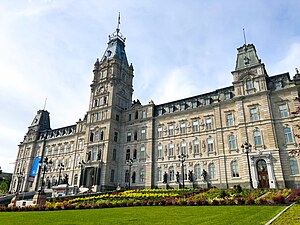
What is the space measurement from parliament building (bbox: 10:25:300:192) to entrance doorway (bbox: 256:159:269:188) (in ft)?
0.12

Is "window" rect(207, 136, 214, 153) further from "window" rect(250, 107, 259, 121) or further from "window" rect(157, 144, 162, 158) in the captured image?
"window" rect(157, 144, 162, 158)

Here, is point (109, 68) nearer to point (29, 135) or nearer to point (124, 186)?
point (124, 186)

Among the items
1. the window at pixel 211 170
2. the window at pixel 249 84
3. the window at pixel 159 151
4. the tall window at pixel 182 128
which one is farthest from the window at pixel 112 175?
the window at pixel 249 84

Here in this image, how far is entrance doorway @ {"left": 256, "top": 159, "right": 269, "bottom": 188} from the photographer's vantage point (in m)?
32.2

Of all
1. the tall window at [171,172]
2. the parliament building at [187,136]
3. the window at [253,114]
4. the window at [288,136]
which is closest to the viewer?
the window at [288,136]

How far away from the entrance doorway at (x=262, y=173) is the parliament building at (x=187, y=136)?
1.5 inches

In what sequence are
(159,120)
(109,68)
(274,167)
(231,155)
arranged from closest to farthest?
(274,167) < (231,155) < (159,120) < (109,68)

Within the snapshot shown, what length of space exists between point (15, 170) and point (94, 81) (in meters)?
38.3

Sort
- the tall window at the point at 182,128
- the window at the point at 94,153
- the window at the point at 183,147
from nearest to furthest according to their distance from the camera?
the window at the point at 183,147 → the tall window at the point at 182,128 → the window at the point at 94,153

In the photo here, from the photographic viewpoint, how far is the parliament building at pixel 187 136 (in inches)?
1310

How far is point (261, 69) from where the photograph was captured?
36.8m

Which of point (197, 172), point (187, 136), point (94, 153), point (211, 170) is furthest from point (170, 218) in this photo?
point (94, 153)

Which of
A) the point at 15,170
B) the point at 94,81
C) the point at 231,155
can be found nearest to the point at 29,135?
the point at 15,170

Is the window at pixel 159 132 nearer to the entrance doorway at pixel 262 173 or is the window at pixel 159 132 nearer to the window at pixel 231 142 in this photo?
the window at pixel 231 142
